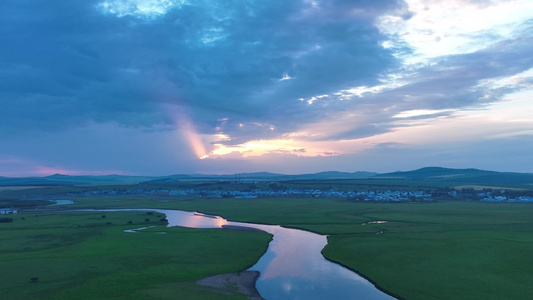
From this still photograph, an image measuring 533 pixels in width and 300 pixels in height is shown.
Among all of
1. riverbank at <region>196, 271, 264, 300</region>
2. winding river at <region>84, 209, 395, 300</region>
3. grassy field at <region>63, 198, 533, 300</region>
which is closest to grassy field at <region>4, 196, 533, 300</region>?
grassy field at <region>63, 198, 533, 300</region>

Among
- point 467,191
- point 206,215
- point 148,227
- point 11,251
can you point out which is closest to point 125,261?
point 11,251

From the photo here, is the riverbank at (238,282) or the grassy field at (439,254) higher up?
the grassy field at (439,254)

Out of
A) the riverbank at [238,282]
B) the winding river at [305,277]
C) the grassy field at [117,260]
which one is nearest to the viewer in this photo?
the grassy field at [117,260]

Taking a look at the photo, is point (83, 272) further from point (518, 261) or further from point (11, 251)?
point (518, 261)

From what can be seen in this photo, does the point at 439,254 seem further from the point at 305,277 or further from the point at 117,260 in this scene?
the point at 117,260

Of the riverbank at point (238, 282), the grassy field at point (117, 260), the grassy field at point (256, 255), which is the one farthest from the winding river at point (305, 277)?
the grassy field at point (117, 260)

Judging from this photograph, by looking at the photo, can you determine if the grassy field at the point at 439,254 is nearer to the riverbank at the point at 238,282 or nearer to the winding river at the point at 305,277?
the winding river at the point at 305,277

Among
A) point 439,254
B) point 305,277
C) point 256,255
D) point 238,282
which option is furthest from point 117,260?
point 439,254
